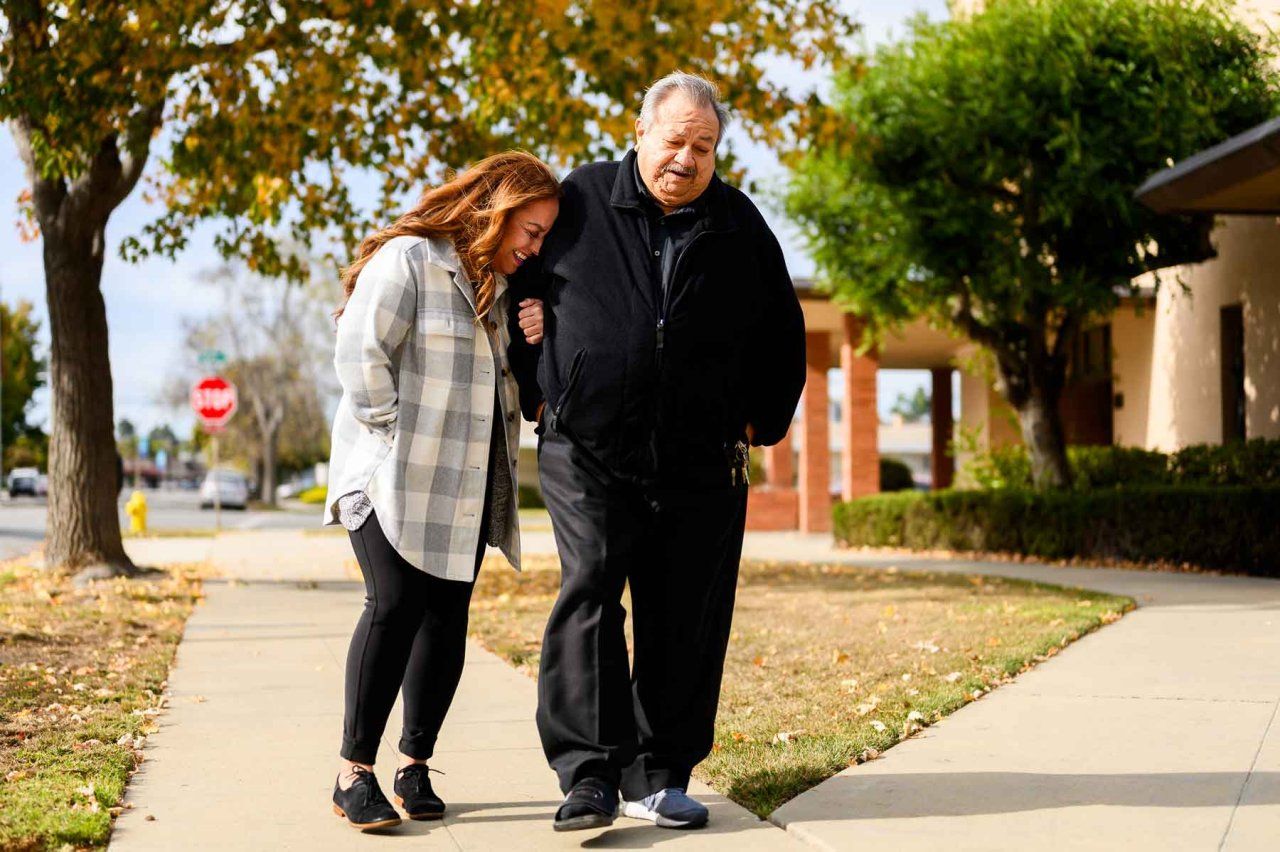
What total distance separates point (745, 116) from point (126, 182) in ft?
19.1

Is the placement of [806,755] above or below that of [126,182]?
below

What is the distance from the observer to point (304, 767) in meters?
5.07

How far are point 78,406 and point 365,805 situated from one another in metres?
10.1

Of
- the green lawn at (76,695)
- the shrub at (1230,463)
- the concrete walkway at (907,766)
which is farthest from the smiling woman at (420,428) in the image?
the shrub at (1230,463)

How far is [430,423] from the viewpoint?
4.26m

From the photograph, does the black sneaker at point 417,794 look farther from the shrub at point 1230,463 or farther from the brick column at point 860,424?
the brick column at point 860,424

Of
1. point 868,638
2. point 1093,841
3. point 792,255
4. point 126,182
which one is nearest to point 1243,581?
point 868,638

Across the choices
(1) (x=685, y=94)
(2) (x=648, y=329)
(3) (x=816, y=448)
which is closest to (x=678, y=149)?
(1) (x=685, y=94)

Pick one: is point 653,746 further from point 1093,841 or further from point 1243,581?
point 1243,581

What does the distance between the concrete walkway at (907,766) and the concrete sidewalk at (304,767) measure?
1 centimetres

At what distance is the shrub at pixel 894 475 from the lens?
33531mm

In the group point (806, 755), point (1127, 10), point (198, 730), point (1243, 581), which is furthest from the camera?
point (1127, 10)

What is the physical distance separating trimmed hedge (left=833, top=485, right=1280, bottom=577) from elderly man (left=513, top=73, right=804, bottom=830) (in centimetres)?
959

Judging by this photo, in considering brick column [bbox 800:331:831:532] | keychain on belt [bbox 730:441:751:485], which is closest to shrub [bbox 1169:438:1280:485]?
brick column [bbox 800:331:831:532]
